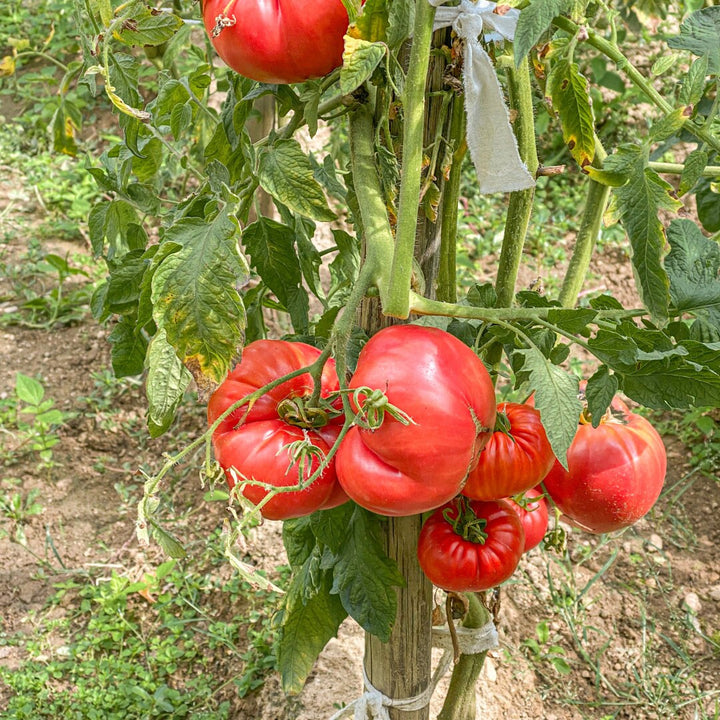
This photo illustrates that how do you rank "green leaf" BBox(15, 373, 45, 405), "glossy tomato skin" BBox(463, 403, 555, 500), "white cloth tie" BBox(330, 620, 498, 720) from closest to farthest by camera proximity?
"glossy tomato skin" BBox(463, 403, 555, 500) < "white cloth tie" BBox(330, 620, 498, 720) < "green leaf" BBox(15, 373, 45, 405)

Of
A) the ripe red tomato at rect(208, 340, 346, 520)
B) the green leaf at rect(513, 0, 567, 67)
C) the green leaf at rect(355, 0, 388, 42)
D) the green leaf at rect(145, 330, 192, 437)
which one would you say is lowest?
the ripe red tomato at rect(208, 340, 346, 520)

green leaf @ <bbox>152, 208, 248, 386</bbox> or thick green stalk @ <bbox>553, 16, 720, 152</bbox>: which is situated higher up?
thick green stalk @ <bbox>553, 16, 720, 152</bbox>

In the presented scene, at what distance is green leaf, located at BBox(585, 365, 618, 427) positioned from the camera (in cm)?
84

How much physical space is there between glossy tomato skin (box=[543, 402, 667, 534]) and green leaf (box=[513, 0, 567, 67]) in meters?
0.48

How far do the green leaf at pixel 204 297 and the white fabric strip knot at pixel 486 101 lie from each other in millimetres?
267

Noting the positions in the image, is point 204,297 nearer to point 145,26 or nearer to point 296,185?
point 296,185

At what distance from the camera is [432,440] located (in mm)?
726

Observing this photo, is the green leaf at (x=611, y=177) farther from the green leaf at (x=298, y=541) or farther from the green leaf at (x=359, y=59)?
the green leaf at (x=298, y=541)

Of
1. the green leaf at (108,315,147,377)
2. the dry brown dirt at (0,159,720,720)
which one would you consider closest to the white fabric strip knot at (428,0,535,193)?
the green leaf at (108,315,147,377)

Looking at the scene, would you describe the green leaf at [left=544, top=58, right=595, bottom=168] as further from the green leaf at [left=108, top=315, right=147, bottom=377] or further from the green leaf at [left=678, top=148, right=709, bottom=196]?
the green leaf at [left=108, top=315, right=147, bottom=377]

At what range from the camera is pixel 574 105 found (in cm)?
89

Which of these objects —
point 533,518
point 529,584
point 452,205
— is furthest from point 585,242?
point 529,584

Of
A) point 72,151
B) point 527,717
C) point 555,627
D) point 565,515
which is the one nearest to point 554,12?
point 565,515

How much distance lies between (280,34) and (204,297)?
0.25 meters
